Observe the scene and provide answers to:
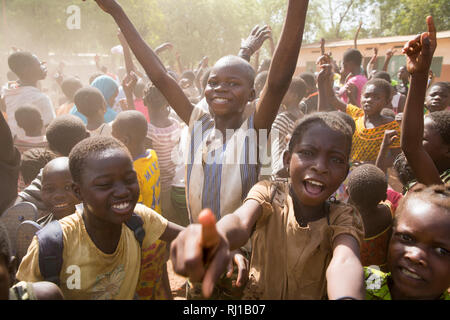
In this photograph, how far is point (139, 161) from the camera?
9.11 feet

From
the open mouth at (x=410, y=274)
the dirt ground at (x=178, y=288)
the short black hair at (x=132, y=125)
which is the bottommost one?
the dirt ground at (x=178, y=288)

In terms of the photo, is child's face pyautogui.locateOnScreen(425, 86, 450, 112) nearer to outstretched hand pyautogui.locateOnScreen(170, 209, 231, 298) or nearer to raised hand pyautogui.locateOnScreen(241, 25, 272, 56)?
raised hand pyautogui.locateOnScreen(241, 25, 272, 56)

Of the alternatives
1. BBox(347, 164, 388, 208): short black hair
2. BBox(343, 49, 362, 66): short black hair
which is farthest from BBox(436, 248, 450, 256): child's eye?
BBox(343, 49, 362, 66): short black hair

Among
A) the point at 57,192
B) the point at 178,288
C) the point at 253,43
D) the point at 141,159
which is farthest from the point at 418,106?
the point at 178,288

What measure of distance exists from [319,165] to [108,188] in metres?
1.00

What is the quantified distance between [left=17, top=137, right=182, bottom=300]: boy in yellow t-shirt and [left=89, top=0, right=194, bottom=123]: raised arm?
546mm

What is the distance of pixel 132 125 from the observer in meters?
2.93

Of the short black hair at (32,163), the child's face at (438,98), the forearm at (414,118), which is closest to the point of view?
the forearm at (414,118)

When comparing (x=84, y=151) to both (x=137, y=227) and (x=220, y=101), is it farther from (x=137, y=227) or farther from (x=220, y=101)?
(x=220, y=101)

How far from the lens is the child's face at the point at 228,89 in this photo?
1.85 m

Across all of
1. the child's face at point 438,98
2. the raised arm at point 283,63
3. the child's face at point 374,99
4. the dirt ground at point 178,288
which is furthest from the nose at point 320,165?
the child's face at point 438,98

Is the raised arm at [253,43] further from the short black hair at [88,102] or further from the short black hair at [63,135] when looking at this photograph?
the short black hair at [88,102]

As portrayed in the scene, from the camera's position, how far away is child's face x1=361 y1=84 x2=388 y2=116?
3.66 m

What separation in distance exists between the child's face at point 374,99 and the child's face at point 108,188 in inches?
122
